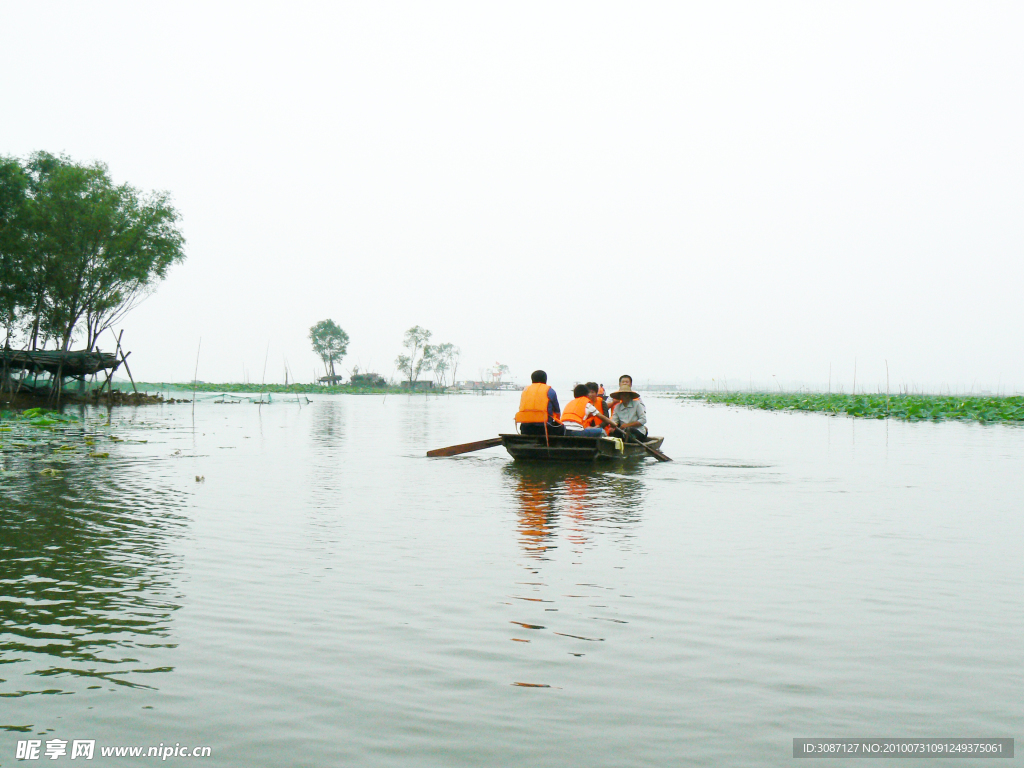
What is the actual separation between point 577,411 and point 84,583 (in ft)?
34.3

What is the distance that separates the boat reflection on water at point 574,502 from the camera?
799 centimetres

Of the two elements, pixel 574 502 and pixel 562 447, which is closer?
pixel 574 502

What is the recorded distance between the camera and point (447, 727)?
133 inches

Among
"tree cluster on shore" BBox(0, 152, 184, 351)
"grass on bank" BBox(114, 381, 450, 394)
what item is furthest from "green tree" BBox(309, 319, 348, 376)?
"tree cluster on shore" BBox(0, 152, 184, 351)

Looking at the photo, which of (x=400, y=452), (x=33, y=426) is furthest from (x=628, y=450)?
(x=33, y=426)

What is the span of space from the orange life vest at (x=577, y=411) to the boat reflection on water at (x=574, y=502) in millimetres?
880

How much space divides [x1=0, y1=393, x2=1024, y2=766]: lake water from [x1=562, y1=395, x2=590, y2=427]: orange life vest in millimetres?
3943

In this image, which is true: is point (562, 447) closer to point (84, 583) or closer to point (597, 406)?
point (597, 406)

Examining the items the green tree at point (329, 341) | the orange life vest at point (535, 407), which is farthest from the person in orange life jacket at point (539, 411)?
the green tree at point (329, 341)

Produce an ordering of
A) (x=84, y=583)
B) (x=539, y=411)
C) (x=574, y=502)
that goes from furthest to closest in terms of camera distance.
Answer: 1. (x=539, y=411)
2. (x=574, y=502)
3. (x=84, y=583)

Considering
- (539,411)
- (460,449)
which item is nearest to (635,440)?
(539,411)

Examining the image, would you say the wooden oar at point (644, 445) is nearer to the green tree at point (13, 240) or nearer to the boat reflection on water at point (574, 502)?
the boat reflection on water at point (574, 502)

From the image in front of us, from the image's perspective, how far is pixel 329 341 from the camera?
9969cm

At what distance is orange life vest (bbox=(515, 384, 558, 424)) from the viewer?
1451 centimetres
